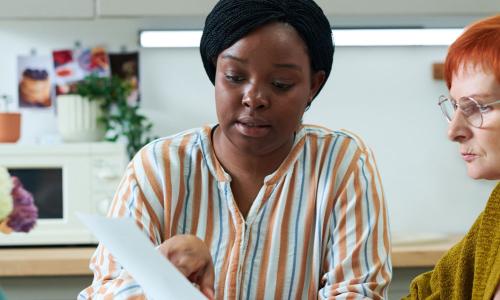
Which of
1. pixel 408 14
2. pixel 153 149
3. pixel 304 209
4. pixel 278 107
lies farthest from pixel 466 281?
pixel 408 14

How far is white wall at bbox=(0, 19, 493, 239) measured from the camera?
2.97m

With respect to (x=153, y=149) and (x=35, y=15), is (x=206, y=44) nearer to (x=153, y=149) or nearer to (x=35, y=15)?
(x=153, y=149)

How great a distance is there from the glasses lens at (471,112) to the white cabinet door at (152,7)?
1.53 meters

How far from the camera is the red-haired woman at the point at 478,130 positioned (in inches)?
43.0

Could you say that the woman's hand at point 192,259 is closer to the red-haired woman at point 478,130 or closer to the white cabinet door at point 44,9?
the red-haired woman at point 478,130

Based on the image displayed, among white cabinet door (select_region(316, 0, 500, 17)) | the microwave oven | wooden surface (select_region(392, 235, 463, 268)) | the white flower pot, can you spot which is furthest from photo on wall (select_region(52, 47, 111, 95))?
wooden surface (select_region(392, 235, 463, 268))

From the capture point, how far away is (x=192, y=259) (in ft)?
3.56

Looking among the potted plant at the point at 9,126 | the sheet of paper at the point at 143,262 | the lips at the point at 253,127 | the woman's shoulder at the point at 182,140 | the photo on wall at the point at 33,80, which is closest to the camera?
the sheet of paper at the point at 143,262

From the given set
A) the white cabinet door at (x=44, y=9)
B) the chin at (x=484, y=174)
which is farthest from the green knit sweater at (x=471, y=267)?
the white cabinet door at (x=44, y=9)

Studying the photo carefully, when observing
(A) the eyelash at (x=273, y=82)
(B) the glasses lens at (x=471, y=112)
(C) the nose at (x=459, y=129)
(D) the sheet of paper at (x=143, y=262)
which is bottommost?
(D) the sheet of paper at (x=143, y=262)

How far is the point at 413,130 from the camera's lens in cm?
305

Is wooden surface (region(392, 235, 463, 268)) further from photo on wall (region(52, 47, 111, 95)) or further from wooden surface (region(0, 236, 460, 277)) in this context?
photo on wall (region(52, 47, 111, 95))

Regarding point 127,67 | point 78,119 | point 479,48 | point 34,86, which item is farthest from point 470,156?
point 34,86

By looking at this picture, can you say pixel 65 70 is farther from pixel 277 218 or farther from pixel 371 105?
pixel 277 218
